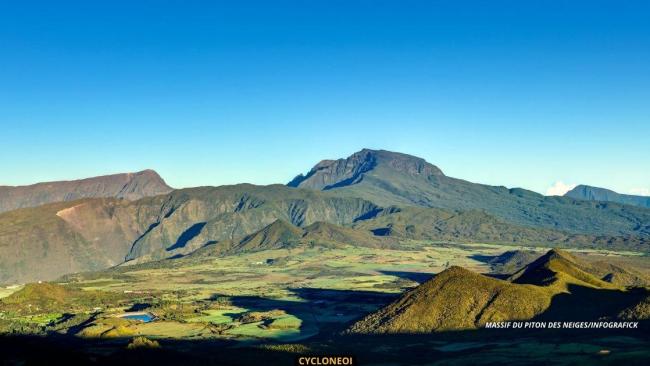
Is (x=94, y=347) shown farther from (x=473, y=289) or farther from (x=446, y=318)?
(x=473, y=289)

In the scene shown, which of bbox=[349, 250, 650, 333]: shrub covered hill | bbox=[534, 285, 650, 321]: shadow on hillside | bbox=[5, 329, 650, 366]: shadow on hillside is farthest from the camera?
bbox=[349, 250, 650, 333]: shrub covered hill

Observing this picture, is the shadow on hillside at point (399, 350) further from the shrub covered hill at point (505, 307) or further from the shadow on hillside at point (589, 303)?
the shadow on hillside at point (589, 303)

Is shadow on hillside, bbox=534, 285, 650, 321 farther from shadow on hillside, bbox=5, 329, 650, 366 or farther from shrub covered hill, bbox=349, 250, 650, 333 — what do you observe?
shadow on hillside, bbox=5, 329, 650, 366

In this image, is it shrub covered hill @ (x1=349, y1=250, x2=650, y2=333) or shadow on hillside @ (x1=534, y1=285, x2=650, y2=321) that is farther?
shrub covered hill @ (x1=349, y1=250, x2=650, y2=333)

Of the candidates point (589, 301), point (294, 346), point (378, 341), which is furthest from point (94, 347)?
point (589, 301)

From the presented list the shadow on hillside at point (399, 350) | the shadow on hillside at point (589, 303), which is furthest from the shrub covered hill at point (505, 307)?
the shadow on hillside at point (399, 350)

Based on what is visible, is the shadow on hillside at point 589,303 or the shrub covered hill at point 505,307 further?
the shrub covered hill at point 505,307

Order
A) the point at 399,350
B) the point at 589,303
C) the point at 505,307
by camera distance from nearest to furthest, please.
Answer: the point at 399,350 < the point at 505,307 < the point at 589,303

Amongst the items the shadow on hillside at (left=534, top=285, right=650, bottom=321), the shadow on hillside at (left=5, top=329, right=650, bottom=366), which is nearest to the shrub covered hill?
the shadow on hillside at (left=534, top=285, right=650, bottom=321)

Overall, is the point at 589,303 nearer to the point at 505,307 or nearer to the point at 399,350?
the point at 505,307

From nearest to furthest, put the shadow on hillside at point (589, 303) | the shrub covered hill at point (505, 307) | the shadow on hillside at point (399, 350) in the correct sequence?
the shadow on hillside at point (399, 350)
the shadow on hillside at point (589, 303)
the shrub covered hill at point (505, 307)

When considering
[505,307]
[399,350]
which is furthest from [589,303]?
[399,350]

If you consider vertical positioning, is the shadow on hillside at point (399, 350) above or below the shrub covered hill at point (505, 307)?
below
